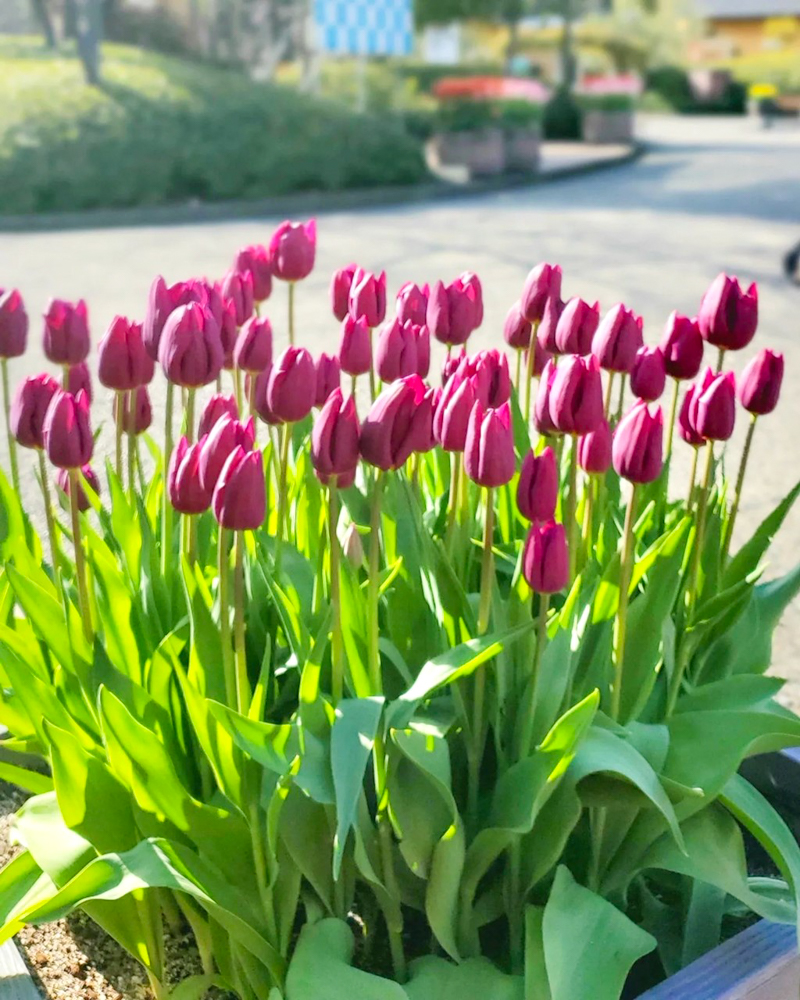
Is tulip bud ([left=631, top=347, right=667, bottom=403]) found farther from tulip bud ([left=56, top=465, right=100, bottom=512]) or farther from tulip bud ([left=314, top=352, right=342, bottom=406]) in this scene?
tulip bud ([left=56, top=465, right=100, bottom=512])

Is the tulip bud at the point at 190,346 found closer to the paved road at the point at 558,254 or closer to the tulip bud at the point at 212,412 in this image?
the tulip bud at the point at 212,412

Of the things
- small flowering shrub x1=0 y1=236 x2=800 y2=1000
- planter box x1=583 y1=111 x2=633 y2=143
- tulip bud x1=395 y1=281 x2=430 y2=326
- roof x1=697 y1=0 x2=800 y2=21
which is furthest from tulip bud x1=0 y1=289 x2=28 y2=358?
roof x1=697 y1=0 x2=800 y2=21

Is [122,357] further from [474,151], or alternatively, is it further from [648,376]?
[474,151]

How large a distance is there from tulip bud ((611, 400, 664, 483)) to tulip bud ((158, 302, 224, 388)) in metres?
0.42

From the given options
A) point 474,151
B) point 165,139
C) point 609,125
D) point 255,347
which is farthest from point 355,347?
point 609,125

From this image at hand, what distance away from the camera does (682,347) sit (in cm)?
142

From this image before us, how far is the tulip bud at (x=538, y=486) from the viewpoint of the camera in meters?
1.15

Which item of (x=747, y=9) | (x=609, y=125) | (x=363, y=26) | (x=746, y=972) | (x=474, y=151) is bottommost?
(x=746, y=972)

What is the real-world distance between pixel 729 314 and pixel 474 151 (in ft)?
46.4

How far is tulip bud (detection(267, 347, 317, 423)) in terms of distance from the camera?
45.3 inches

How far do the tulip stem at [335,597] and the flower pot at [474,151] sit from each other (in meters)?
14.0

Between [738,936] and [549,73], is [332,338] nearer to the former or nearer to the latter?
[738,936]

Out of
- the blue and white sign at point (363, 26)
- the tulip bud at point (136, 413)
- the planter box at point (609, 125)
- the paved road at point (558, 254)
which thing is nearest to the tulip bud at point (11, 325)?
the tulip bud at point (136, 413)

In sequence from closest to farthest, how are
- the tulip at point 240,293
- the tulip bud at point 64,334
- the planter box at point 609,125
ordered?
the tulip bud at point 64,334 → the tulip at point 240,293 → the planter box at point 609,125
